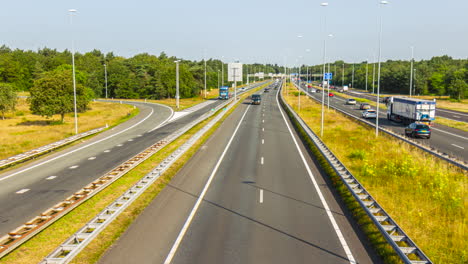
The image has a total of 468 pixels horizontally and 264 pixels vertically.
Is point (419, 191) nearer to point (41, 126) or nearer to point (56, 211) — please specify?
point (56, 211)

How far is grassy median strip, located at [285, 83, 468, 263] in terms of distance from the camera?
1370 cm

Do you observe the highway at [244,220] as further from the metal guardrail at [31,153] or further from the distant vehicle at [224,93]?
the distant vehicle at [224,93]

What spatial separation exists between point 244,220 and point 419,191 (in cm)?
1004

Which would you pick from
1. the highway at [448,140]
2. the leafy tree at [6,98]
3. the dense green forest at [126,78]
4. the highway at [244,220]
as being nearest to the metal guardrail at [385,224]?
the highway at [244,220]

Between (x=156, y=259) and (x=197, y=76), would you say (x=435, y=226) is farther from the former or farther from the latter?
(x=197, y=76)

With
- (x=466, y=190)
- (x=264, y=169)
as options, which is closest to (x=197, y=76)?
(x=264, y=169)

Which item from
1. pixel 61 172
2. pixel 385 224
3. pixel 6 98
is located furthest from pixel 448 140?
pixel 6 98

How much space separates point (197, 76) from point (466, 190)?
4835 inches

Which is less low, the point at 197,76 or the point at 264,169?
the point at 197,76

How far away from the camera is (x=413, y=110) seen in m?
47.8

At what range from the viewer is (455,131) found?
45719 millimetres

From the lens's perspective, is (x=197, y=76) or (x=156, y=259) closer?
(x=156, y=259)

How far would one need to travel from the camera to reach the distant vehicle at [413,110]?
4681 centimetres

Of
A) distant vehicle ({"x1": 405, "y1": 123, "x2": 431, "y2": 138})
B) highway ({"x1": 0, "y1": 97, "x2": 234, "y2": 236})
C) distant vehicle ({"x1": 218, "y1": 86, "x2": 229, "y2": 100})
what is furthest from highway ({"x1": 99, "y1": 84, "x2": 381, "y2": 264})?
distant vehicle ({"x1": 218, "y1": 86, "x2": 229, "y2": 100})
